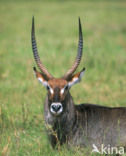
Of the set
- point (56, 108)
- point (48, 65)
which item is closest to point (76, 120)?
point (56, 108)

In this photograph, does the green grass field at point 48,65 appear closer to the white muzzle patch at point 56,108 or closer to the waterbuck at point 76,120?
the waterbuck at point 76,120

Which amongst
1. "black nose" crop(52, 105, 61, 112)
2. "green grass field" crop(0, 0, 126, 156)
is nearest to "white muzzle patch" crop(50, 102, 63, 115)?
"black nose" crop(52, 105, 61, 112)

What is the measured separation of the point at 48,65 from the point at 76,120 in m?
5.64

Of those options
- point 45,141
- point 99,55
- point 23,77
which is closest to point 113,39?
point 99,55

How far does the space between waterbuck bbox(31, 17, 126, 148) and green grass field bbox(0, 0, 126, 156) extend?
0.80 ft

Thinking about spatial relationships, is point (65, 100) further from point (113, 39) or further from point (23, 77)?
point (113, 39)

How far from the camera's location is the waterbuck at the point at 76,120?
236 inches

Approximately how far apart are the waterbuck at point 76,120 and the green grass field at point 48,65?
0.24 meters

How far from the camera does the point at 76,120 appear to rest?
632 cm

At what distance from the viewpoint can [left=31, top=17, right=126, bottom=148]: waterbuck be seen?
6.00m
